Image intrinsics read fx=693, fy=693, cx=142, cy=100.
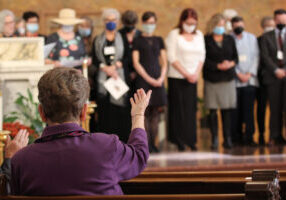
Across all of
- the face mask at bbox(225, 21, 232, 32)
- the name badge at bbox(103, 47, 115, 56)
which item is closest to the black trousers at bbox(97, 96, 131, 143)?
the name badge at bbox(103, 47, 115, 56)

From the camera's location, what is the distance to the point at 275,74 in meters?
9.52

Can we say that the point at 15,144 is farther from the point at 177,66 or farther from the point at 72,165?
the point at 177,66

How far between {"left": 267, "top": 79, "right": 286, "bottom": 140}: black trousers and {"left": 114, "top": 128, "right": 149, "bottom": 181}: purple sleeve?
22.1 ft

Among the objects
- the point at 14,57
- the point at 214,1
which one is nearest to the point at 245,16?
the point at 214,1

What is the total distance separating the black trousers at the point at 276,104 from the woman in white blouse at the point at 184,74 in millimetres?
1162

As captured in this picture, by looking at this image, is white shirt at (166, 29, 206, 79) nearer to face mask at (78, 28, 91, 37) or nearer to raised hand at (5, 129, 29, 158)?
face mask at (78, 28, 91, 37)

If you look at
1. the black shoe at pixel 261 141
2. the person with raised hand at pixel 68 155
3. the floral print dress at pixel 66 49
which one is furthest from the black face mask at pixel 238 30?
the person with raised hand at pixel 68 155

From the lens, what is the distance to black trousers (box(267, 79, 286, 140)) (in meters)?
9.56

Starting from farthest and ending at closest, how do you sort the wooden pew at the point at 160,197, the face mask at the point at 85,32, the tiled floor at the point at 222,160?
the face mask at the point at 85,32, the tiled floor at the point at 222,160, the wooden pew at the point at 160,197

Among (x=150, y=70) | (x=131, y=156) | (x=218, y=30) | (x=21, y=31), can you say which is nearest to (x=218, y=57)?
(x=218, y=30)

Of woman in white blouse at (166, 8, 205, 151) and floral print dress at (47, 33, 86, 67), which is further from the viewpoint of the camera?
woman in white blouse at (166, 8, 205, 151)

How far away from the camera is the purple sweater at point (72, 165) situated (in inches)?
111

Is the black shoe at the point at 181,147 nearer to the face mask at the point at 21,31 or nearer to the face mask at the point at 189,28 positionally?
the face mask at the point at 189,28

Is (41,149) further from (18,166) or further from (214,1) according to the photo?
(214,1)
